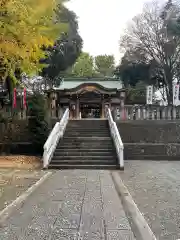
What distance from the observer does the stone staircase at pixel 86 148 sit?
1393cm

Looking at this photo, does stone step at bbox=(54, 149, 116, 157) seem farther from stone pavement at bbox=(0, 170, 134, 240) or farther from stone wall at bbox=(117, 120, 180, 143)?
stone pavement at bbox=(0, 170, 134, 240)

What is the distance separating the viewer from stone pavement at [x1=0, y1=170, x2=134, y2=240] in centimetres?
451

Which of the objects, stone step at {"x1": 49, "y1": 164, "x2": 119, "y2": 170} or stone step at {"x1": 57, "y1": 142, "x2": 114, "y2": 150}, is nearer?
stone step at {"x1": 49, "y1": 164, "x2": 119, "y2": 170}

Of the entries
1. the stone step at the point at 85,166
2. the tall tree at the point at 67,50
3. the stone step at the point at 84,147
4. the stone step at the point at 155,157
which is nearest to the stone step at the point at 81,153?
the stone step at the point at 84,147

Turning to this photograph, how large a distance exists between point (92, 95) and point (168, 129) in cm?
1045

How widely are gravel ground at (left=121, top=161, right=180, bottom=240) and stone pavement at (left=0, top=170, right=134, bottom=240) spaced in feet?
1.58

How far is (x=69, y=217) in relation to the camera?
539cm

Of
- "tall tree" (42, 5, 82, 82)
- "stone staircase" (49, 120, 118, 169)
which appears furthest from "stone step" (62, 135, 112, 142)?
"tall tree" (42, 5, 82, 82)

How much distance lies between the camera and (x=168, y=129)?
64.8 ft

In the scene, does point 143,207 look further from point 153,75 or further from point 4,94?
point 153,75

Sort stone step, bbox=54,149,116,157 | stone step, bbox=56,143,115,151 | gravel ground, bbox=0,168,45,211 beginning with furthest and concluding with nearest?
stone step, bbox=56,143,115,151
stone step, bbox=54,149,116,157
gravel ground, bbox=0,168,45,211

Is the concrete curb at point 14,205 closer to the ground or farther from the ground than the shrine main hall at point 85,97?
closer to the ground

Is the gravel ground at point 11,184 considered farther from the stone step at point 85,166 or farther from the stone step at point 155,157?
the stone step at point 155,157

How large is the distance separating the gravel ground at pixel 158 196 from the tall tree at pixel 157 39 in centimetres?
2035
